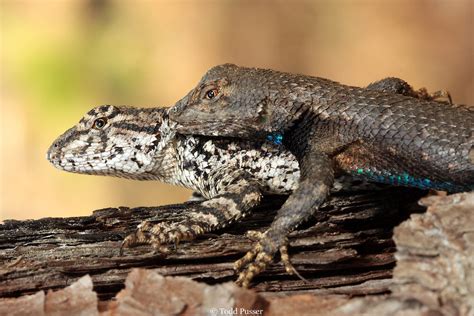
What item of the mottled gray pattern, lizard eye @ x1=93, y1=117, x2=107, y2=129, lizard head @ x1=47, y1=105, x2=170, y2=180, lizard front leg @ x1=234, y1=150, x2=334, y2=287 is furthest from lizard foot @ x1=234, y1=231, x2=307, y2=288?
lizard eye @ x1=93, y1=117, x2=107, y2=129

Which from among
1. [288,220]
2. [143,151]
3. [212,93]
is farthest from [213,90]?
[288,220]

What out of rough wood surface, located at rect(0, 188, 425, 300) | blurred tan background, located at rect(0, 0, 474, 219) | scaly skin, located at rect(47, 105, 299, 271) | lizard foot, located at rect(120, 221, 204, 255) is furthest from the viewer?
blurred tan background, located at rect(0, 0, 474, 219)

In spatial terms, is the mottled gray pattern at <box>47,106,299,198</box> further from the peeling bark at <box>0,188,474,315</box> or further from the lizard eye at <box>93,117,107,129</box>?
the peeling bark at <box>0,188,474,315</box>

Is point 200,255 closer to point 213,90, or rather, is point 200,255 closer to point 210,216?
point 210,216

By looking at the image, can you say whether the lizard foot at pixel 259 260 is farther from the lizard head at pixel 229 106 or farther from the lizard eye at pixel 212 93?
the lizard eye at pixel 212 93

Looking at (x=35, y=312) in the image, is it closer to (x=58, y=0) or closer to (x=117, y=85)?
(x=117, y=85)

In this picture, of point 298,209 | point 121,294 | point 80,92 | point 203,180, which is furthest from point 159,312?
point 80,92
